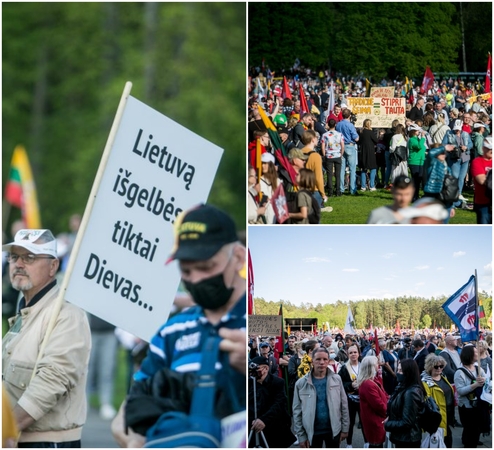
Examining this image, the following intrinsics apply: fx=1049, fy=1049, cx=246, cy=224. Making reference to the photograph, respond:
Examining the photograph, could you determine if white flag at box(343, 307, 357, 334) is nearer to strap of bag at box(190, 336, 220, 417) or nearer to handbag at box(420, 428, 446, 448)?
handbag at box(420, 428, 446, 448)

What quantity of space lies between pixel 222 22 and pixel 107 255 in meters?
5.64

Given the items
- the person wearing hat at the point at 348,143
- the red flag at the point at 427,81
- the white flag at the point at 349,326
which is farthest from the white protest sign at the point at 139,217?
the red flag at the point at 427,81

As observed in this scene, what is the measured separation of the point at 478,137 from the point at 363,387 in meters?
1.95

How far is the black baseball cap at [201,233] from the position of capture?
5336 millimetres

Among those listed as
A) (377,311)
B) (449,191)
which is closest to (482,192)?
(449,191)

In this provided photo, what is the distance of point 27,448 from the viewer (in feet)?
19.2

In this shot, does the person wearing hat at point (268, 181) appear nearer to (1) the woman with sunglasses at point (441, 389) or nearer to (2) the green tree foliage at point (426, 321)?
(2) the green tree foliage at point (426, 321)

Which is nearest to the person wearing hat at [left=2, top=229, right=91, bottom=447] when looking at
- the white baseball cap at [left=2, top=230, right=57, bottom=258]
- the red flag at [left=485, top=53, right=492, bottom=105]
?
the white baseball cap at [left=2, top=230, right=57, bottom=258]

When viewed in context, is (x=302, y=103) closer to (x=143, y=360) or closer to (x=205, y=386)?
(x=205, y=386)

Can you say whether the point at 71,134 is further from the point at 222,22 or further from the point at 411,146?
the point at 411,146

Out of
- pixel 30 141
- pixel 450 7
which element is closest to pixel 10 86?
pixel 30 141

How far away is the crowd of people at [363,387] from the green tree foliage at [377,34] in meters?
2.02

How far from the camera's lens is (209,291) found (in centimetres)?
577

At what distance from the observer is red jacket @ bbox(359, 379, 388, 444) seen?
7031mm
